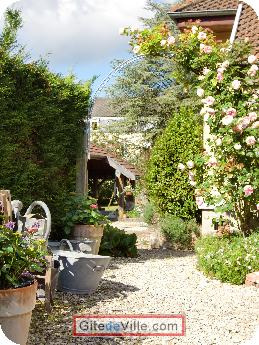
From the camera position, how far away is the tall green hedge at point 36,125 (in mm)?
7879

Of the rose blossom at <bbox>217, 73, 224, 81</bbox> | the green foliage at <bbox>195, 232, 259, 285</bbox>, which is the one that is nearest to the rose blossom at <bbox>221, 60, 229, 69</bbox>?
the rose blossom at <bbox>217, 73, 224, 81</bbox>

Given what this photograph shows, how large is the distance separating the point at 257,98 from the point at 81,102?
10.9 ft

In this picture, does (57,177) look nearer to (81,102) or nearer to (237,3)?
(81,102)

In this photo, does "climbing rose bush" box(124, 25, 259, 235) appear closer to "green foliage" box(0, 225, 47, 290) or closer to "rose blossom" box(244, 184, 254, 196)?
"rose blossom" box(244, 184, 254, 196)

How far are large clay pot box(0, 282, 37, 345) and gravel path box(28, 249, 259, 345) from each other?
0.71 m

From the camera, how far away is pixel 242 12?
1080 cm

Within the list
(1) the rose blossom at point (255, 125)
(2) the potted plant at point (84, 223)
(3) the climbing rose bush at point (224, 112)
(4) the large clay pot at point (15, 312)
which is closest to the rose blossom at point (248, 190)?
(3) the climbing rose bush at point (224, 112)

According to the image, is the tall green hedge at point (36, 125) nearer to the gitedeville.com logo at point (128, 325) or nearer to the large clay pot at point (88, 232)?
the large clay pot at point (88, 232)

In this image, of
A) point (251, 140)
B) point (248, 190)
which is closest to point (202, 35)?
point (251, 140)

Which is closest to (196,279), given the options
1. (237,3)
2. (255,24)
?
(255,24)

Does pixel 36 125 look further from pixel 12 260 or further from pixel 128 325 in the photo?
pixel 12 260

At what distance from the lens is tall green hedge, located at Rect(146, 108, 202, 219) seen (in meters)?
12.0

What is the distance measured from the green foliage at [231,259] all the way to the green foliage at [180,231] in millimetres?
3080

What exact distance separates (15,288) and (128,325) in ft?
5.18
